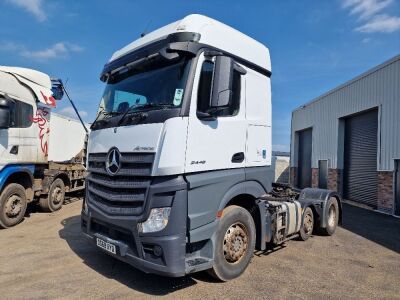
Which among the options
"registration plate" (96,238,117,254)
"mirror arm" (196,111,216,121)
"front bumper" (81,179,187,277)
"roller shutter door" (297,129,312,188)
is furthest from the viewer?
"roller shutter door" (297,129,312,188)

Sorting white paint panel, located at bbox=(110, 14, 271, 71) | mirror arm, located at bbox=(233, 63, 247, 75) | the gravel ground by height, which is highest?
white paint panel, located at bbox=(110, 14, 271, 71)

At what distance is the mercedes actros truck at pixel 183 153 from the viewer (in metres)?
3.92

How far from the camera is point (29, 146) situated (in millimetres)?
8711

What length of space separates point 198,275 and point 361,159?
12.9 m

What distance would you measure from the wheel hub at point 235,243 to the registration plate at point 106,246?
1484mm

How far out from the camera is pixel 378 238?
802 cm

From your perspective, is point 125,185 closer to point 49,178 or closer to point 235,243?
point 235,243

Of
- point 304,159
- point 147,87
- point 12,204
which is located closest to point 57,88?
point 12,204

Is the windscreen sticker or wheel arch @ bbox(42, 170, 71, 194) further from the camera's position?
wheel arch @ bbox(42, 170, 71, 194)

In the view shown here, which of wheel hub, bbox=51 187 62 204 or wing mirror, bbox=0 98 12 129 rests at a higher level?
wing mirror, bbox=0 98 12 129

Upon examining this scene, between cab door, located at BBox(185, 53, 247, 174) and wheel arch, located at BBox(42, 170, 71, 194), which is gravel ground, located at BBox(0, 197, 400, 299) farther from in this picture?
wheel arch, located at BBox(42, 170, 71, 194)

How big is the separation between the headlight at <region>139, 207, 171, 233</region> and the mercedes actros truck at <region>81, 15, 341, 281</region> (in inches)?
0.5

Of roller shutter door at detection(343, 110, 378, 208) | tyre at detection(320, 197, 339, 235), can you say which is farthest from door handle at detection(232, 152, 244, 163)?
roller shutter door at detection(343, 110, 378, 208)

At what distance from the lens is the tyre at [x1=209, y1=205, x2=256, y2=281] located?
4.41m
